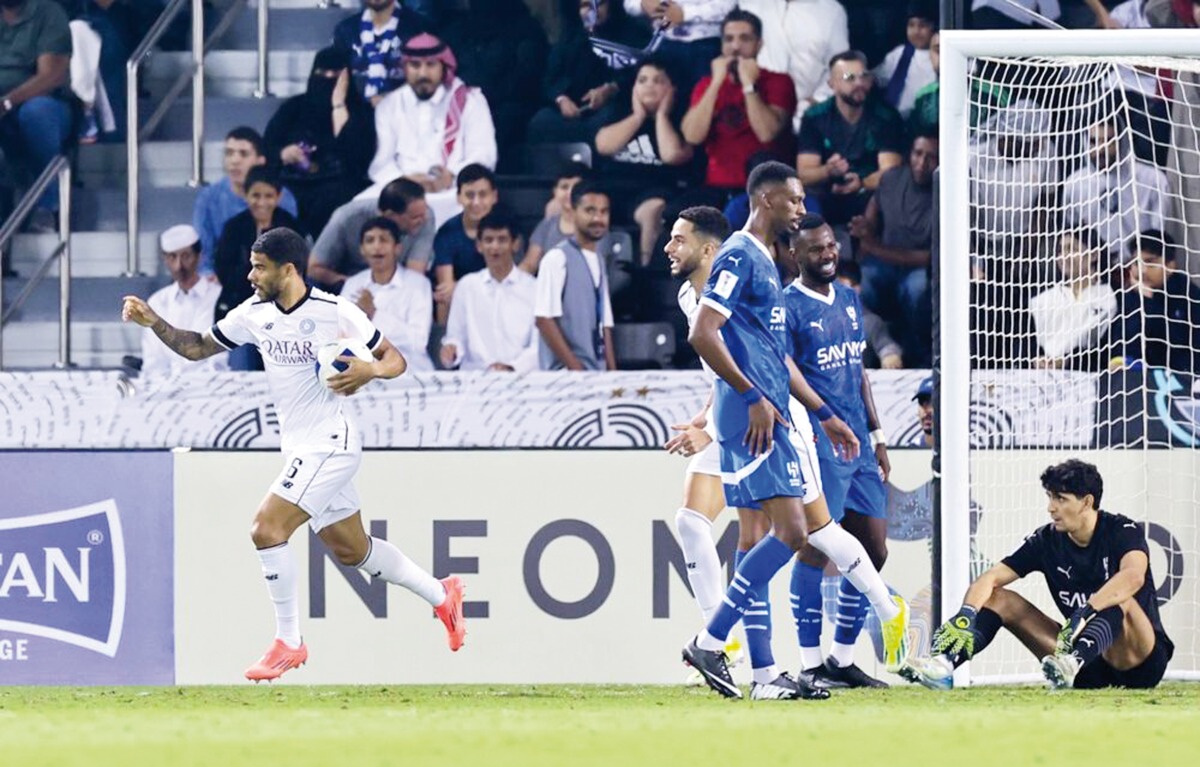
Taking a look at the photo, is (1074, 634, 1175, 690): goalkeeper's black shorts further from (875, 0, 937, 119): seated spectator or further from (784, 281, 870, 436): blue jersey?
(875, 0, 937, 119): seated spectator

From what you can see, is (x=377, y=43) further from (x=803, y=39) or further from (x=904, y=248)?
(x=904, y=248)

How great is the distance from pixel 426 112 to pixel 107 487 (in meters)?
3.07

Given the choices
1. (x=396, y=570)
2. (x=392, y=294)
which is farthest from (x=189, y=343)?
(x=392, y=294)

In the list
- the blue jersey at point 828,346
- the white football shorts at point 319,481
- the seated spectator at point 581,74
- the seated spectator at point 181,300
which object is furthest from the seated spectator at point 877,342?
the seated spectator at point 181,300

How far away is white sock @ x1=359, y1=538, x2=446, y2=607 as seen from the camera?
7.96 m

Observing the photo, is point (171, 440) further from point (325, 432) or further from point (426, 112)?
point (426, 112)

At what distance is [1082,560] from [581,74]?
15.1 feet

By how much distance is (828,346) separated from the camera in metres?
7.64

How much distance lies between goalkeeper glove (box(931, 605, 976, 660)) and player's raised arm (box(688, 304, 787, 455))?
117 cm

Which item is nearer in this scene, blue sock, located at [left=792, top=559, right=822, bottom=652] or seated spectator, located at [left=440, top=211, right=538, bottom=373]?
blue sock, located at [left=792, top=559, right=822, bottom=652]

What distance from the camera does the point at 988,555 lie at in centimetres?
848

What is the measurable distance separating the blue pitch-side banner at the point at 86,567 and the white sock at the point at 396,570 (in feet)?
4.25

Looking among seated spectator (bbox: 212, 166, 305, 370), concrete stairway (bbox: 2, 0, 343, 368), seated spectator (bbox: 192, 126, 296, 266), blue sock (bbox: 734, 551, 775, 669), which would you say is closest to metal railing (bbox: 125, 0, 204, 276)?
concrete stairway (bbox: 2, 0, 343, 368)

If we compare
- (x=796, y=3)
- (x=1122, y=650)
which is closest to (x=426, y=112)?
(x=796, y=3)
